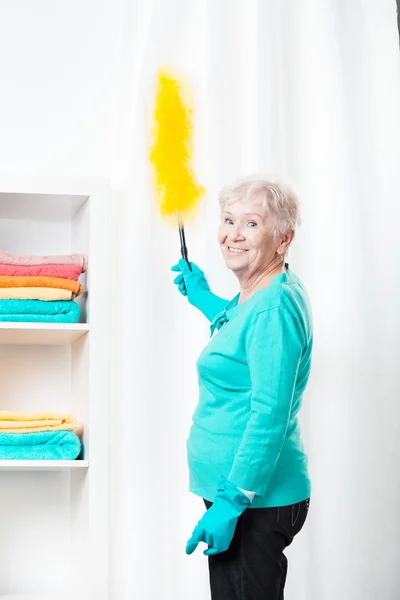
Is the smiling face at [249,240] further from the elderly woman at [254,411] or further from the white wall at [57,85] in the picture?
the white wall at [57,85]

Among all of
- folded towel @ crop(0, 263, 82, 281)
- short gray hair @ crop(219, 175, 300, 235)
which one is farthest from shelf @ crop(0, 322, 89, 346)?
short gray hair @ crop(219, 175, 300, 235)

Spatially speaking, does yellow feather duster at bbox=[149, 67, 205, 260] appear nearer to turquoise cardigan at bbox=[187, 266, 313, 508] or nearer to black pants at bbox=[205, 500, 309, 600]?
turquoise cardigan at bbox=[187, 266, 313, 508]

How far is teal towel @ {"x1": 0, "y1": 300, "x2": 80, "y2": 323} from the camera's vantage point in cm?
183

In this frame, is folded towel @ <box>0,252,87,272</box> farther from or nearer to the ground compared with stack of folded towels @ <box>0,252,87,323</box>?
farther from the ground

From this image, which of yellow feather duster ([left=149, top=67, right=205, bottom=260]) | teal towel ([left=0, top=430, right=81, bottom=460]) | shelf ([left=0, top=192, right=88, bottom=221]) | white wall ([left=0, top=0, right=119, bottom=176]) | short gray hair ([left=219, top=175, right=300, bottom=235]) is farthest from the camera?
white wall ([left=0, top=0, right=119, bottom=176])

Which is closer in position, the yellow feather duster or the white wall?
the yellow feather duster

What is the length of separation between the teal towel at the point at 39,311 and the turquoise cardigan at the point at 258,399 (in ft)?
1.88

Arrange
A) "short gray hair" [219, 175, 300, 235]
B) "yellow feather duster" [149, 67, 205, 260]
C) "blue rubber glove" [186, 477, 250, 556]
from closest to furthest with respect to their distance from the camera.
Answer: "blue rubber glove" [186, 477, 250, 556] < "short gray hair" [219, 175, 300, 235] < "yellow feather duster" [149, 67, 205, 260]

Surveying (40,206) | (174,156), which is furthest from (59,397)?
(174,156)

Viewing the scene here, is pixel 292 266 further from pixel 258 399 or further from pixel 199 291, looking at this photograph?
pixel 258 399

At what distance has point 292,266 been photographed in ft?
6.77

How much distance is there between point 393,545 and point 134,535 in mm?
683

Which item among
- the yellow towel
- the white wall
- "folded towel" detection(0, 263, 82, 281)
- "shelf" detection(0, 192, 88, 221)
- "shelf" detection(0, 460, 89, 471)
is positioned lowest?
"shelf" detection(0, 460, 89, 471)

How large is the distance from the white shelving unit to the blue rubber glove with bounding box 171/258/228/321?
24 centimetres
